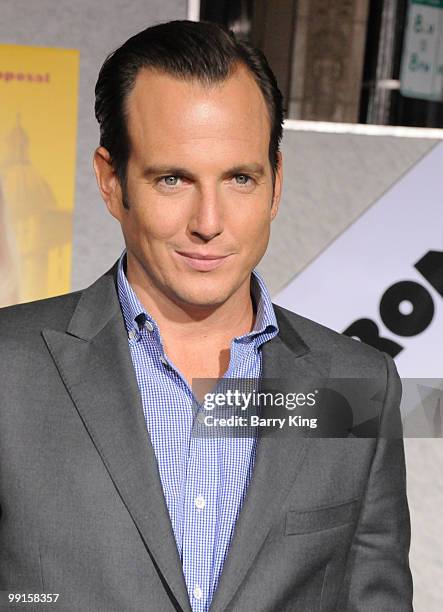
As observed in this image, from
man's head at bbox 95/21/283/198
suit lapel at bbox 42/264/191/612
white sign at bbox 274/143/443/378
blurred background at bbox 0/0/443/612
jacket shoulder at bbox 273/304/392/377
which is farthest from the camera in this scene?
white sign at bbox 274/143/443/378

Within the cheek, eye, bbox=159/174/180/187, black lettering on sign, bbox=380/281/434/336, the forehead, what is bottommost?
black lettering on sign, bbox=380/281/434/336

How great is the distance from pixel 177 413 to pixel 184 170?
317mm

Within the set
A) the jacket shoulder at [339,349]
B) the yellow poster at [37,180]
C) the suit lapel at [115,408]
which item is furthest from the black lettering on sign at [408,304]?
the suit lapel at [115,408]

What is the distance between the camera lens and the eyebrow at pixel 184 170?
4.10ft

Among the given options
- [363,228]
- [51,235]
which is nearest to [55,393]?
[51,235]

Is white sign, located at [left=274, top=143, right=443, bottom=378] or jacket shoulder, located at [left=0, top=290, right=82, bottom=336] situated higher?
jacket shoulder, located at [left=0, top=290, right=82, bottom=336]

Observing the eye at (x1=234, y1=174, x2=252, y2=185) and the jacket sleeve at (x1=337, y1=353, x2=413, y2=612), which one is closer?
the eye at (x1=234, y1=174, x2=252, y2=185)

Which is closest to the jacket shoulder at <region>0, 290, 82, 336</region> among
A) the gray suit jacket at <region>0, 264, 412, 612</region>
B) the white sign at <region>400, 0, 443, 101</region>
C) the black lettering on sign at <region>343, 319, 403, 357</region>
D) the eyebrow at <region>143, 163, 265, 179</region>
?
the gray suit jacket at <region>0, 264, 412, 612</region>

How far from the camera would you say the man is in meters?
1.20

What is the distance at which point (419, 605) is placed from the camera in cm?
256

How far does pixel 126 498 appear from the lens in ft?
3.93

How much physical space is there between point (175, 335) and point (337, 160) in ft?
4.20

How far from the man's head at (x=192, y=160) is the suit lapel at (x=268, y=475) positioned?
145mm

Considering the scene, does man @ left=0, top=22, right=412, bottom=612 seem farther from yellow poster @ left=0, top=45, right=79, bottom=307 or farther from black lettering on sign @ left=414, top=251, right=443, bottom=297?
black lettering on sign @ left=414, top=251, right=443, bottom=297
